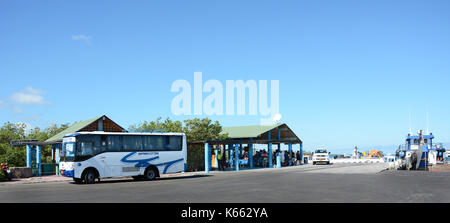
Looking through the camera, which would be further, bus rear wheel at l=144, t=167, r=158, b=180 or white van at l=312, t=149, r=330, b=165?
white van at l=312, t=149, r=330, b=165

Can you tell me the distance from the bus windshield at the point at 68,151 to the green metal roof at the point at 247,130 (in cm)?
2443

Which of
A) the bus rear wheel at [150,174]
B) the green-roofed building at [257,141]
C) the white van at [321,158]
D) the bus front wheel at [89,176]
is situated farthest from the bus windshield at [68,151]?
the white van at [321,158]

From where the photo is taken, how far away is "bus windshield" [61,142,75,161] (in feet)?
77.4

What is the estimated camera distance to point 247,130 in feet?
165

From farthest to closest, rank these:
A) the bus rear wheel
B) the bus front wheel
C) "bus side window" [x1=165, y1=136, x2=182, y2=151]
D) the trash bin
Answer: the trash bin → "bus side window" [x1=165, y1=136, x2=182, y2=151] → the bus rear wheel → the bus front wheel

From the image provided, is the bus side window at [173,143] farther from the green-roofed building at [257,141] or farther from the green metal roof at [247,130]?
the green metal roof at [247,130]

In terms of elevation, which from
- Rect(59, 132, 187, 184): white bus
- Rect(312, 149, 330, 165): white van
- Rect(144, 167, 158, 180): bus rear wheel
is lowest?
Rect(312, 149, 330, 165): white van

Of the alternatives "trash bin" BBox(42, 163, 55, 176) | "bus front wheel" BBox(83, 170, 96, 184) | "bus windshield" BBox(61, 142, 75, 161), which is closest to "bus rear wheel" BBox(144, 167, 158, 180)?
"bus front wheel" BBox(83, 170, 96, 184)

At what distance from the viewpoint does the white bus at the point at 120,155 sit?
77.4ft

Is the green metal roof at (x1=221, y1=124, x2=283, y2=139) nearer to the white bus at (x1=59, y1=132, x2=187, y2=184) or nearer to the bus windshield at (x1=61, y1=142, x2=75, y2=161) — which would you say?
the white bus at (x1=59, y1=132, x2=187, y2=184)

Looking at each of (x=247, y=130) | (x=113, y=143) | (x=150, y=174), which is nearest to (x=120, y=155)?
(x=113, y=143)

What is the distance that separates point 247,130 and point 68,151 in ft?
93.6

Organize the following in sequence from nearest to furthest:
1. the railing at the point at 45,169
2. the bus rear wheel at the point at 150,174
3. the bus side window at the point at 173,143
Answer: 1. the bus rear wheel at the point at 150,174
2. the bus side window at the point at 173,143
3. the railing at the point at 45,169
